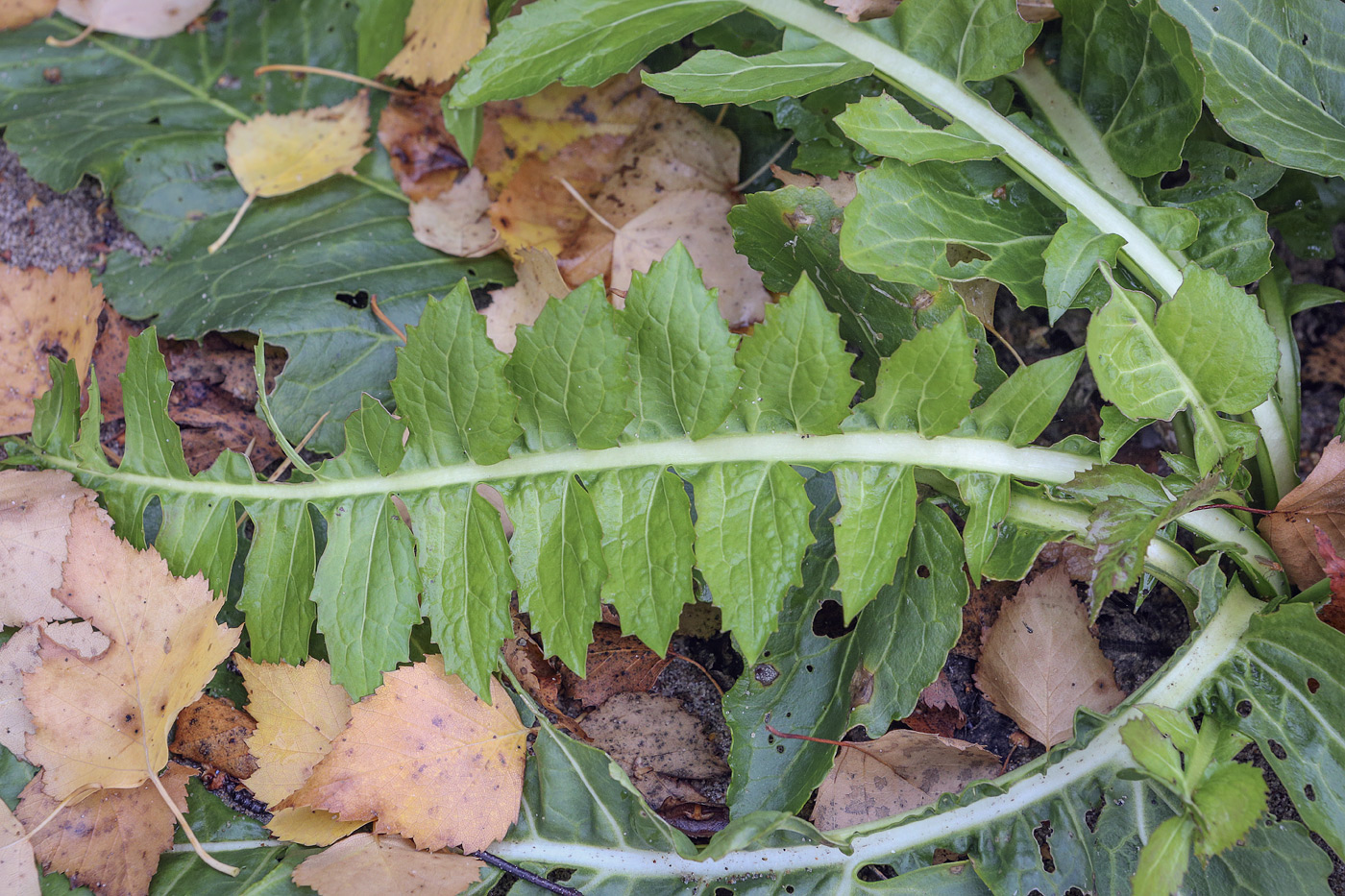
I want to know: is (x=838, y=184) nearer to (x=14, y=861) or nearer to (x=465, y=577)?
(x=465, y=577)

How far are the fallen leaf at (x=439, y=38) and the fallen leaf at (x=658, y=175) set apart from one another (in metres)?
0.49

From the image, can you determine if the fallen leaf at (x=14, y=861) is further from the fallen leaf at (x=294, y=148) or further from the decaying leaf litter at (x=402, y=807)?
the fallen leaf at (x=294, y=148)

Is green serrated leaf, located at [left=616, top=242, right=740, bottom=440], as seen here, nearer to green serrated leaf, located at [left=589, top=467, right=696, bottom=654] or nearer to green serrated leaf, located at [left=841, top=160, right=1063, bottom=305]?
green serrated leaf, located at [left=589, top=467, right=696, bottom=654]

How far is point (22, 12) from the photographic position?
2.39m

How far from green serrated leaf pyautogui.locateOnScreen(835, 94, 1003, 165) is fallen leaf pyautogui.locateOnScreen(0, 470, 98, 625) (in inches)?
67.7

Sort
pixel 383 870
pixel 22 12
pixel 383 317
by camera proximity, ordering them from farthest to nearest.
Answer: pixel 22 12
pixel 383 317
pixel 383 870

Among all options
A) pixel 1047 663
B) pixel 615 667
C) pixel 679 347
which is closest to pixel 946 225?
pixel 679 347

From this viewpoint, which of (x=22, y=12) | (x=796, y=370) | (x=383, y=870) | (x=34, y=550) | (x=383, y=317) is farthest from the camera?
(x=22, y=12)

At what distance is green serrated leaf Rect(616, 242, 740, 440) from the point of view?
1.47 metres

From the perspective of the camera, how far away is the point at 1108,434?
1.55 m

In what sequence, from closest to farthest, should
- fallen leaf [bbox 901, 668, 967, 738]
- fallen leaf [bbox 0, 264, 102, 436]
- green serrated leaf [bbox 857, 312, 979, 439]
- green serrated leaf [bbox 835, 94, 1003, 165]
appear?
green serrated leaf [bbox 857, 312, 979, 439], green serrated leaf [bbox 835, 94, 1003, 165], fallen leaf [bbox 901, 668, 967, 738], fallen leaf [bbox 0, 264, 102, 436]

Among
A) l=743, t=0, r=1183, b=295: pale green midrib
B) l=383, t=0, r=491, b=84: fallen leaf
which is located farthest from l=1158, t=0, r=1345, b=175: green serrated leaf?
l=383, t=0, r=491, b=84: fallen leaf

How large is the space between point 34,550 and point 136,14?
5.14 feet

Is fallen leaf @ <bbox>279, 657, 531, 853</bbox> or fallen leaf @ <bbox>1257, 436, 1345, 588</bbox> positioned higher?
fallen leaf @ <bbox>1257, 436, 1345, 588</bbox>
